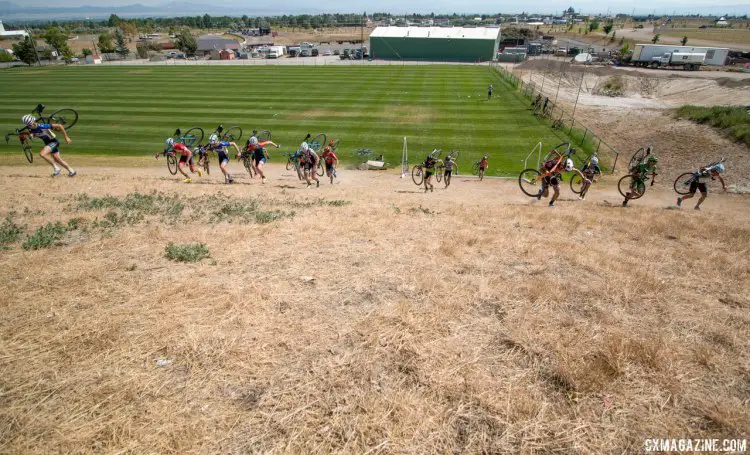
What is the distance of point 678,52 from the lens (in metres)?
67.6

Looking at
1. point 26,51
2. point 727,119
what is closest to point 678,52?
point 727,119

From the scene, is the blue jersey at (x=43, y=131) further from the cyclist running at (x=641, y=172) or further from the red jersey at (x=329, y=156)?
the cyclist running at (x=641, y=172)

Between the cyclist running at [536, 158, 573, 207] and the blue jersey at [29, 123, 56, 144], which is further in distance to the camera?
the blue jersey at [29, 123, 56, 144]

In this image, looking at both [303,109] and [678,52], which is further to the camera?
[678,52]

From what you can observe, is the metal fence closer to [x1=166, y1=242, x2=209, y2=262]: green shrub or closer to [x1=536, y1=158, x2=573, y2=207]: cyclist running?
[x1=536, y1=158, x2=573, y2=207]: cyclist running

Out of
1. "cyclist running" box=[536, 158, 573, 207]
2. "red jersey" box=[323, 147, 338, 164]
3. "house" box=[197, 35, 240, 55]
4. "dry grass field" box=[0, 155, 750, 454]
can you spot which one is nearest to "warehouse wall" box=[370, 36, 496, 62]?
"house" box=[197, 35, 240, 55]

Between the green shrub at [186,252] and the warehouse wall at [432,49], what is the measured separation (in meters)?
86.1

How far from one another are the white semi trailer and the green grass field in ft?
104

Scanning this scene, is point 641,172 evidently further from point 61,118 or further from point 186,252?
point 61,118

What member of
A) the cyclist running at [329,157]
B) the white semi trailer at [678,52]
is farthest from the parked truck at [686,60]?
the cyclist running at [329,157]

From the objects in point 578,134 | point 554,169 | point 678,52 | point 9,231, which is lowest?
point 578,134

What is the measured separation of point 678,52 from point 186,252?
87.3 metres

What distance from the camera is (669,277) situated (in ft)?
28.8

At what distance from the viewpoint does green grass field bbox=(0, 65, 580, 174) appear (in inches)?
1189
